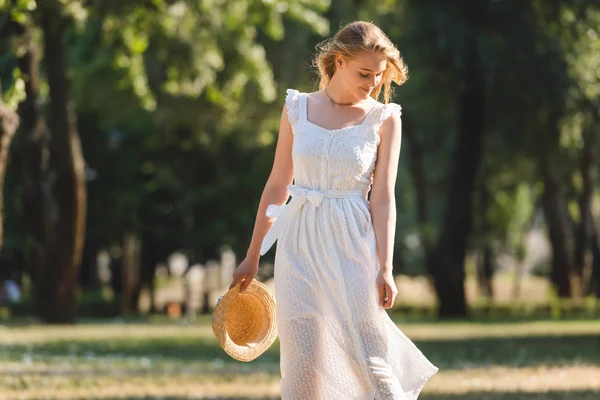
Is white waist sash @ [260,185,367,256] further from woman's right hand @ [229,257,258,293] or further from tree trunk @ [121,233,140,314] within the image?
tree trunk @ [121,233,140,314]

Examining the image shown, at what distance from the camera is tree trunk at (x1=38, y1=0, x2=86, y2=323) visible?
25328 mm

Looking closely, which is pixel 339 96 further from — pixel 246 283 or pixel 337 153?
pixel 246 283

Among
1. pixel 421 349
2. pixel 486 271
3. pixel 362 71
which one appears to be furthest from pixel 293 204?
pixel 486 271

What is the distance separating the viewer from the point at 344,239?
643cm

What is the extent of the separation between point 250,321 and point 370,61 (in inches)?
60.5

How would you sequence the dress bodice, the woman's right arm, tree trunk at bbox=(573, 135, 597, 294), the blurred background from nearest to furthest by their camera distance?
the dress bodice, the woman's right arm, the blurred background, tree trunk at bbox=(573, 135, 597, 294)

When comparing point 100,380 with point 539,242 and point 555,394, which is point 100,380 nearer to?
point 555,394

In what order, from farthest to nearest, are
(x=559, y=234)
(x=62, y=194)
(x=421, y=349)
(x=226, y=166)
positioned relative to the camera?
(x=559, y=234) < (x=226, y=166) < (x=62, y=194) < (x=421, y=349)

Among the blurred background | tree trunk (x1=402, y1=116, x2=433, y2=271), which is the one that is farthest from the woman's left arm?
tree trunk (x1=402, y1=116, x2=433, y2=271)

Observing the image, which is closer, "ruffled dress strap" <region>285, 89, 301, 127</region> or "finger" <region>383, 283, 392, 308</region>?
"finger" <region>383, 283, 392, 308</region>

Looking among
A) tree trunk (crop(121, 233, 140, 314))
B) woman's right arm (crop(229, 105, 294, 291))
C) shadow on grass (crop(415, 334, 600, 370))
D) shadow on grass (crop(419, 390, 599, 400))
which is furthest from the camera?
tree trunk (crop(121, 233, 140, 314))

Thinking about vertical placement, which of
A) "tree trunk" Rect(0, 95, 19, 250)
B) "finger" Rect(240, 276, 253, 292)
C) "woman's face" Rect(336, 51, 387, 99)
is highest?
"woman's face" Rect(336, 51, 387, 99)

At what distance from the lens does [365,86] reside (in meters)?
6.48

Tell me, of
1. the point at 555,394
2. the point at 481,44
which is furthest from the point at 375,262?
the point at 481,44
